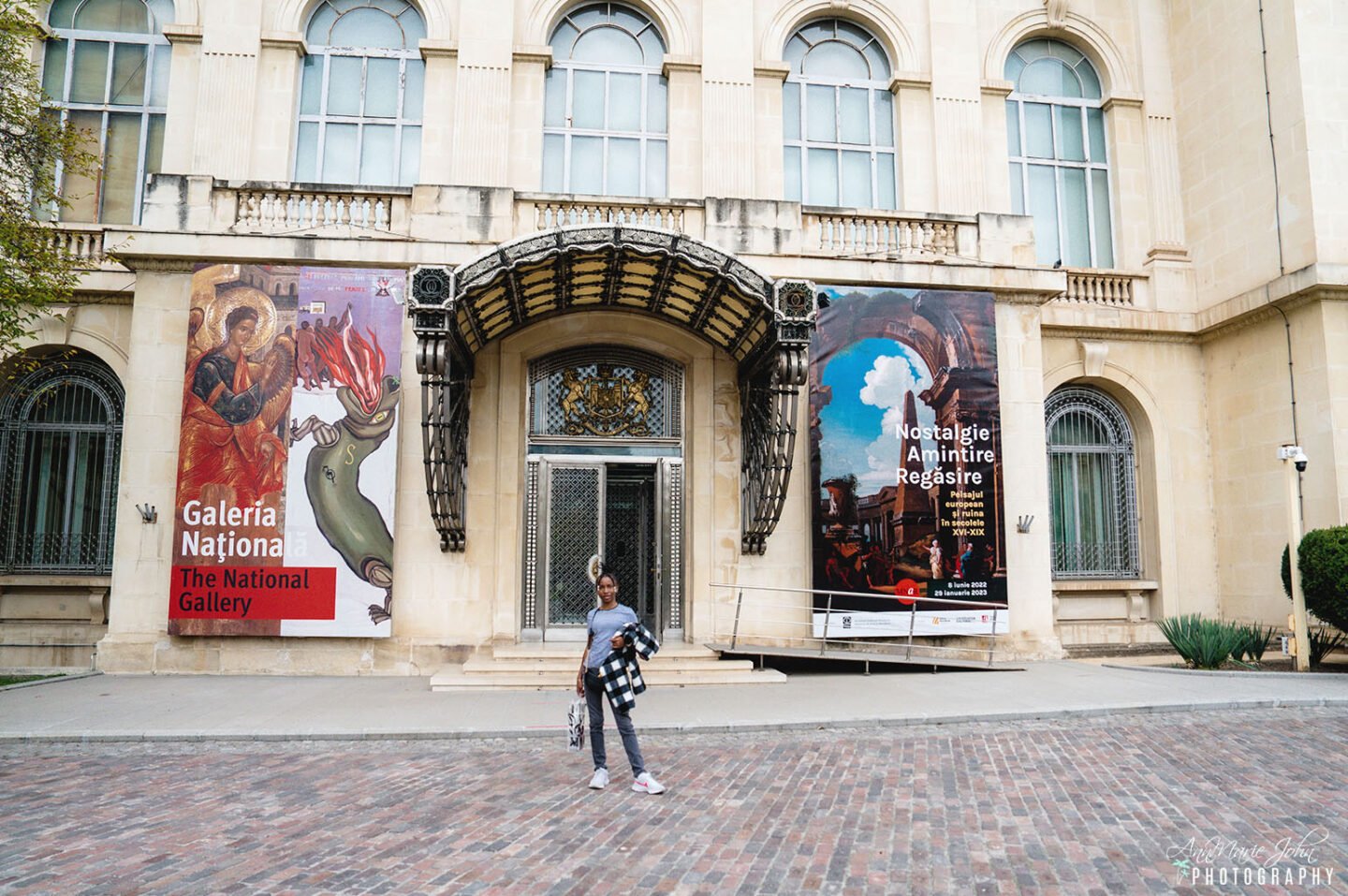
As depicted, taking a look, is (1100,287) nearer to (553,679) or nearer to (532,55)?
(532,55)

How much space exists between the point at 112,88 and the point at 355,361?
25.6ft

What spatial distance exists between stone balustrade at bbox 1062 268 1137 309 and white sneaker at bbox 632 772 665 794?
1359 centimetres

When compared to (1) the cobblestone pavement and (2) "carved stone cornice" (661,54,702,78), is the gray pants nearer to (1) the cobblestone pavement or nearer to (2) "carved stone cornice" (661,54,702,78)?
(1) the cobblestone pavement

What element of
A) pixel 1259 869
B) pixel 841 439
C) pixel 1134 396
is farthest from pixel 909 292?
pixel 1259 869

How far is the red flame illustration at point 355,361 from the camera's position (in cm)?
1287

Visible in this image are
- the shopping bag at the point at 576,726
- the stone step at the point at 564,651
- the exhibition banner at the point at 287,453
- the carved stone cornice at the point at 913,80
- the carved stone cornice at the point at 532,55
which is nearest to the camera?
the shopping bag at the point at 576,726

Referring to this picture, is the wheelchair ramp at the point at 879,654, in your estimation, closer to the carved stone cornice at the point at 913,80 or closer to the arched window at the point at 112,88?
the carved stone cornice at the point at 913,80

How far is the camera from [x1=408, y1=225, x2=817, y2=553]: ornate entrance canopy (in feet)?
35.9

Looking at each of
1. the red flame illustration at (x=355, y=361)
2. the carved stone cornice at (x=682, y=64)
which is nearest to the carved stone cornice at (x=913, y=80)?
the carved stone cornice at (x=682, y=64)

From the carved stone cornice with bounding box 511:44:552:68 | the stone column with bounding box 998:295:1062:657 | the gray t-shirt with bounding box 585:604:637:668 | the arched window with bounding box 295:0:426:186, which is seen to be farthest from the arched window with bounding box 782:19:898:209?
the gray t-shirt with bounding box 585:604:637:668

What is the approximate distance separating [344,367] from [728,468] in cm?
603

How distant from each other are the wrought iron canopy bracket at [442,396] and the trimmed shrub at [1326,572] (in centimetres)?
1258

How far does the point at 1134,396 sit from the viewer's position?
1642cm

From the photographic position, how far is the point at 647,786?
6562mm
